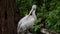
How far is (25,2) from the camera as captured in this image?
6059mm

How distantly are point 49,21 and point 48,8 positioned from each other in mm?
1027

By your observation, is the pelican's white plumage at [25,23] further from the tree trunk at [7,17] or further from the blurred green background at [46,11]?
the tree trunk at [7,17]

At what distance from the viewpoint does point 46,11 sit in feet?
17.9

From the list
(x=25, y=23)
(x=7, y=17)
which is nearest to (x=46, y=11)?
(x=25, y=23)

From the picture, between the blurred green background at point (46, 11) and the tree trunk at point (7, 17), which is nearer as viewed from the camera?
the tree trunk at point (7, 17)

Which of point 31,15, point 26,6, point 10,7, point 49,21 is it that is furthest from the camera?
point 26,6

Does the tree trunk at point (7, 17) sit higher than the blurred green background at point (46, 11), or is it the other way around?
the tree trunk at point (7, 17)

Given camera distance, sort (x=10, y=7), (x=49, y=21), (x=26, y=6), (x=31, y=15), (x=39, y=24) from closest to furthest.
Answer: (x=10, y=7), (x=49, y=21), (x=39, y=24), (x=31, y=15), (x=26, y=6)

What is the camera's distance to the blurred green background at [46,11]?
4699mm

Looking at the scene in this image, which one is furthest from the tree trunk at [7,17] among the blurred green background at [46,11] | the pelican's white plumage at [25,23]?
→ the pelican's white plumage at [25,23]

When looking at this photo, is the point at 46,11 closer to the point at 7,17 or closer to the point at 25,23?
the point at 25,23

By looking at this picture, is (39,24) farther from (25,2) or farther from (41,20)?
(25,2)

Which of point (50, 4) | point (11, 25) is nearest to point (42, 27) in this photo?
point (50, 4)

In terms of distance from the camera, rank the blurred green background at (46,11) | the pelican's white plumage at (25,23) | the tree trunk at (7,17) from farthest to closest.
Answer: the pelican's white plumage at (25,23), the blurred green background at (46,11), the tree trunk at (7,17)
